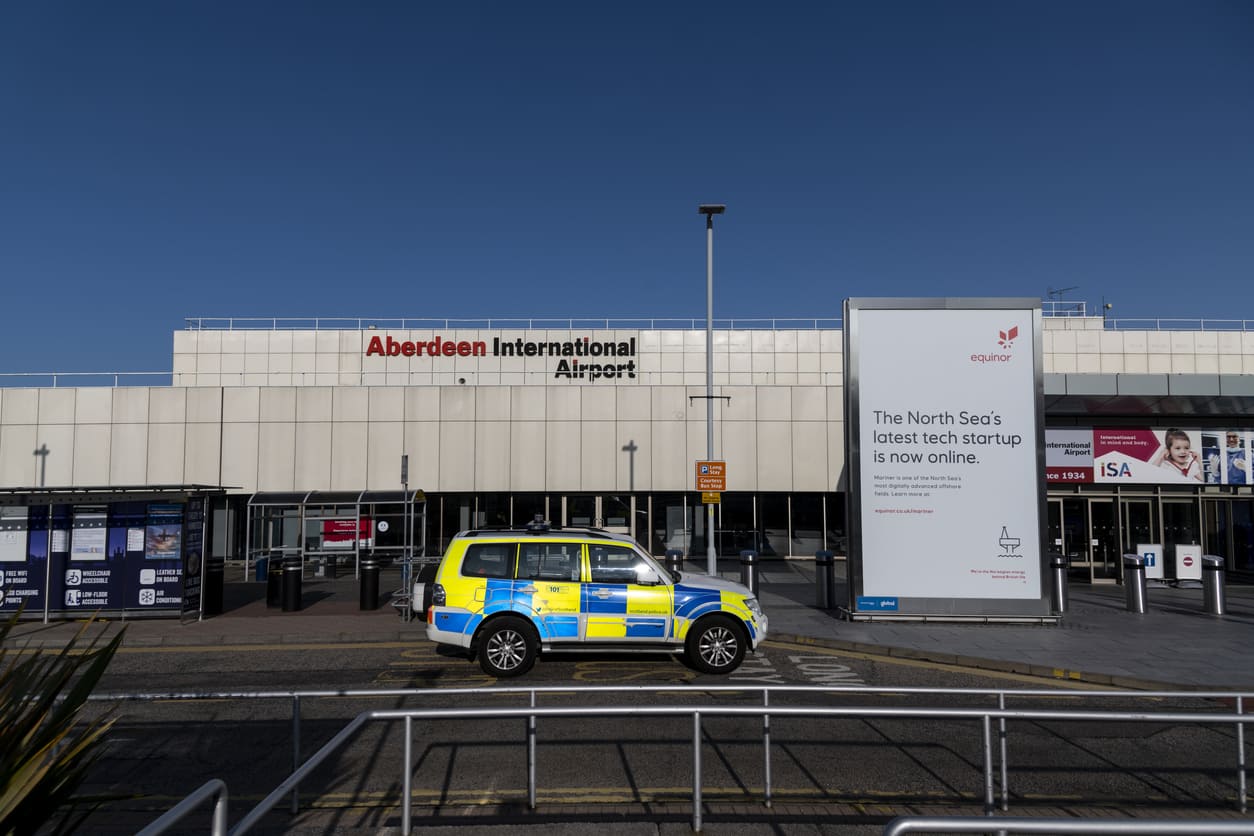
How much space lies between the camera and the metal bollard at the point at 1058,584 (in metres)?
16.4

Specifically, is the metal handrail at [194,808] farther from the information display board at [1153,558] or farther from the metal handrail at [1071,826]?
the information display board at [1153,558]

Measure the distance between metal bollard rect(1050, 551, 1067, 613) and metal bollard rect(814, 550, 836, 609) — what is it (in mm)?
4314

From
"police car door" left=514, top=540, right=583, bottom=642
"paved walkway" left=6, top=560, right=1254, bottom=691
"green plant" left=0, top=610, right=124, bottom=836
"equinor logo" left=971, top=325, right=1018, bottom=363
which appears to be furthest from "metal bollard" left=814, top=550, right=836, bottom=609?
"green plant" left=0, top=610, right=124, bottom=836

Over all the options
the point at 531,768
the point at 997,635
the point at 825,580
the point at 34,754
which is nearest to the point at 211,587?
the point at 825,580

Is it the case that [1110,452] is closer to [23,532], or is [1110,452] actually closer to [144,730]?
[144,730]

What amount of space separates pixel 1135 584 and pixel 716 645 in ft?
36.7

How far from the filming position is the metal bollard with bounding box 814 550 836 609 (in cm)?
1712

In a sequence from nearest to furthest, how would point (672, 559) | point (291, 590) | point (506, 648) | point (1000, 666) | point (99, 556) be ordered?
point (506, 648)
point (1000, 666)
point (99, 556)
point (291, 590)
point (672, 559)

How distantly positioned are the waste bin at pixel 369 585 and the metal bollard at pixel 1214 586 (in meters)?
17.4

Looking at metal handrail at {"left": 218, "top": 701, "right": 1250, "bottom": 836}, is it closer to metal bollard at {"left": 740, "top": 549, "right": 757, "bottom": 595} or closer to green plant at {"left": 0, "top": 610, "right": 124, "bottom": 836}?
green plant at {"left": 0, "top": 610, "right": 124, "bottom": 836}

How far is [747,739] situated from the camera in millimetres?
7789

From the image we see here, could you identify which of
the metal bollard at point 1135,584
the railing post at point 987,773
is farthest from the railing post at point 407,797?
the metal bollard at point 1135,584

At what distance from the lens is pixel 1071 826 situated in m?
3.13

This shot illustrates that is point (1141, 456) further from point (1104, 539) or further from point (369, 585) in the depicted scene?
point (369, 585)
